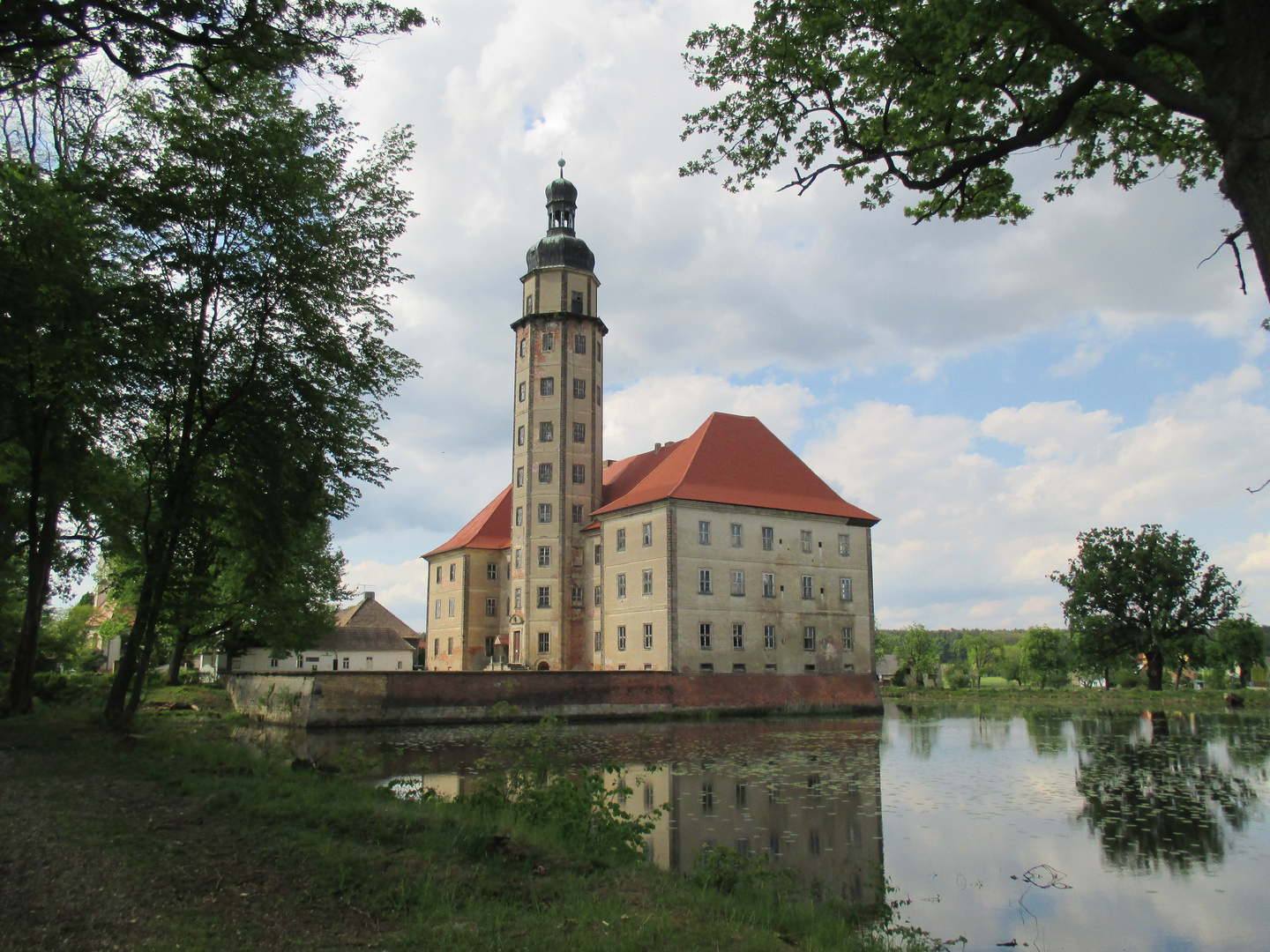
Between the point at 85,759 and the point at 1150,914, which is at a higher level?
the point at 85,759

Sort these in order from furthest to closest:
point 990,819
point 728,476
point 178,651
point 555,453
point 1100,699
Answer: point 1100,699, point 555,453, point 728,476, point 178,651, point 990,819

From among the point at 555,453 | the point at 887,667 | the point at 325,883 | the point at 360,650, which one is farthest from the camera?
the point at 887,667

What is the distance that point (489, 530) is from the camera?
59156 mm

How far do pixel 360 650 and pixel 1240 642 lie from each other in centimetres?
6775

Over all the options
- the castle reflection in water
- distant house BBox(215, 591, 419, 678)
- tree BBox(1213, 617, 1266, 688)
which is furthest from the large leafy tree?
tree BBox(1213, 617, 1266, 688)

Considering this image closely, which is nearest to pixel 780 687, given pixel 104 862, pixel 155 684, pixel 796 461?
pixel 796 461

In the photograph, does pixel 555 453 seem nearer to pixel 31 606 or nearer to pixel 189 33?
pixel 31 606

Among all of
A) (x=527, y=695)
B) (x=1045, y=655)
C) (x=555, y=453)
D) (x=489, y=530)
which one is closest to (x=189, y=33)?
(x=527, y=695)

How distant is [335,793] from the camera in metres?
11.8

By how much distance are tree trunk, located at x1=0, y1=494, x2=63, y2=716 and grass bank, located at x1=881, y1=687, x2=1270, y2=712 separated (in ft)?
152

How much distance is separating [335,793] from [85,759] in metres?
4.37

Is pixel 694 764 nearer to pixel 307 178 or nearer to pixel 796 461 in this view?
pixel 307 178

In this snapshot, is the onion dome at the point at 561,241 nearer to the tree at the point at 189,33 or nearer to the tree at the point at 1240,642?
the tree at the point at 189,33

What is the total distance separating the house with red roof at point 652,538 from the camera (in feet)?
149
